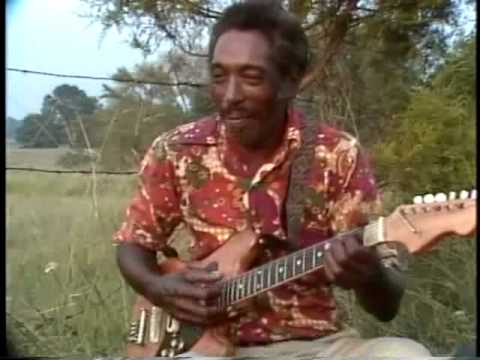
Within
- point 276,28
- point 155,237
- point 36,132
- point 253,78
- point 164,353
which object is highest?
point 276,28

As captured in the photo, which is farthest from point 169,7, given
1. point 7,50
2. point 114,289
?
point 114,289

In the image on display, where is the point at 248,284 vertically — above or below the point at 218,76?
below

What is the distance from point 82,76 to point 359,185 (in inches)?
24.2

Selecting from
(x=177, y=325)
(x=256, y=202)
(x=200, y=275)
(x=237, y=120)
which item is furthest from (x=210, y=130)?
(x=177, y=325)

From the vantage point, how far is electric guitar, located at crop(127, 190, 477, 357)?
3244mm

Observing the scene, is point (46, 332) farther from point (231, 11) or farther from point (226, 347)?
point (231, 11)

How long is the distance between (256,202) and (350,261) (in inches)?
9.9

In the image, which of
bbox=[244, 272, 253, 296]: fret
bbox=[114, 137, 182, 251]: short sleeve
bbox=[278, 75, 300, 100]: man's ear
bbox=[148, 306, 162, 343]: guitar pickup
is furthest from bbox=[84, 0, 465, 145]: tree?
bbox=[148, 306, 162, 343]: guitar pickup

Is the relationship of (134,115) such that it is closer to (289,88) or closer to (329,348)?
(289,88)

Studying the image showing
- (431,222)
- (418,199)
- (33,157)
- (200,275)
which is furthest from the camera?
(33,157)

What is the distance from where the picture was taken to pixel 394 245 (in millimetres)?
3320

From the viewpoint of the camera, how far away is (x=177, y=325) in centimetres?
350

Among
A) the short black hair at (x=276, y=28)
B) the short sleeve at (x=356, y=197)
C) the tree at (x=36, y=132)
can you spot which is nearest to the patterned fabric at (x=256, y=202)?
the short sleeve at (x=356, y=197)

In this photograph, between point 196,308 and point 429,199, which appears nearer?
point 429,199
